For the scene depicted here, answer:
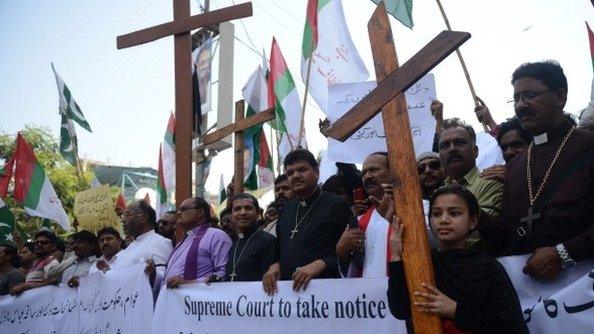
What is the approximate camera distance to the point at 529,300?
2.63 metres

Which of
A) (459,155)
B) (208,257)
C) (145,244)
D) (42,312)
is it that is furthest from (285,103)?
(459,155)

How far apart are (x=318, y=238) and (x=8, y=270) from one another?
17.3ft

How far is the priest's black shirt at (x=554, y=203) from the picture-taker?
7.91 ft

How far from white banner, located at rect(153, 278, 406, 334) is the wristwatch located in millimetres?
1014

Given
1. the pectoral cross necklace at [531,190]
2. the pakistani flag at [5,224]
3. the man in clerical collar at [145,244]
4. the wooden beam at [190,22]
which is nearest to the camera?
the pectoral cross necklace at [531,190]

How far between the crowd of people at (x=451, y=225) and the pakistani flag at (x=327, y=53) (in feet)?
5.81

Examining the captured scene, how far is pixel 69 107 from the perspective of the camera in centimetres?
1058

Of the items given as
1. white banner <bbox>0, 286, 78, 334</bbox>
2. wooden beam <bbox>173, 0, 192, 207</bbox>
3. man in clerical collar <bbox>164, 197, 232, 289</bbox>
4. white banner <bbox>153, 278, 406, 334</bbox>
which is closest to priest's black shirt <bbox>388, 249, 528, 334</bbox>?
white banner <bbox>153, 278, 406, 334</bbox>

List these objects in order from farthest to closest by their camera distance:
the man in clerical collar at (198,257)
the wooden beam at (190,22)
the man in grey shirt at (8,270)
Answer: the man in grey shirt at (8,270) < the wooden beam at (190,22) < the man in clerical collar at (198,257)

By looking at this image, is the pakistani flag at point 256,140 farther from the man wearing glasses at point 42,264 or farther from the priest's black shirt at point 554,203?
the priest's black shirt at point 554,203

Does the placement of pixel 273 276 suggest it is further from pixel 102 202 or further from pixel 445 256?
pixel 102 202

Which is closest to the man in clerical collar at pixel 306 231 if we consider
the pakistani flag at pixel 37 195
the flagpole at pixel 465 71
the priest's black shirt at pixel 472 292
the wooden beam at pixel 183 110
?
the priest's black shirt at pixel 472 292

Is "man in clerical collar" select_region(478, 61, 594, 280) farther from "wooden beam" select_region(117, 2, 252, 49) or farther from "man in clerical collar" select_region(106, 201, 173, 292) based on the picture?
"wooden beam" select_region(117, 2, 252, 49)

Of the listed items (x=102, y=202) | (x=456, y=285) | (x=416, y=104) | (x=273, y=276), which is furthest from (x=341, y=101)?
(x=102, y=202)
